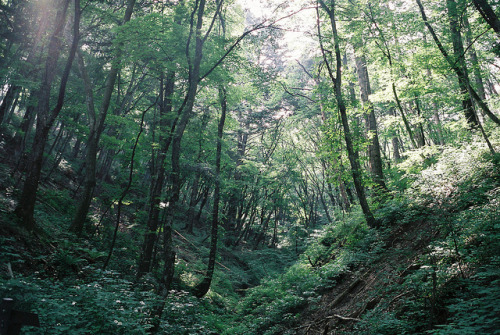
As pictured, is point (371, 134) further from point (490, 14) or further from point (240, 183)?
point (240, 183)

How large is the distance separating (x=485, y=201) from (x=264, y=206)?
18.9 m

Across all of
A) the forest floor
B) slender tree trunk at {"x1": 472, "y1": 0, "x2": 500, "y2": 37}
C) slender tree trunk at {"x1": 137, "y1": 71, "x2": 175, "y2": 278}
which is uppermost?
slender tree trunk at {"x1": 472, "y1": 0, "x2": 500, "y2": 37}

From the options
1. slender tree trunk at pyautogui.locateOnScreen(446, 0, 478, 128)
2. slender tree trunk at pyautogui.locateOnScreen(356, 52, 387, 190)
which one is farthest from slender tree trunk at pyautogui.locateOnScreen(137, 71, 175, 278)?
slender tree trunk at pyautogui.locateOnScreen(446, 0, 478, 128)

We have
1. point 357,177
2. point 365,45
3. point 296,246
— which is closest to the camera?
point 357,177

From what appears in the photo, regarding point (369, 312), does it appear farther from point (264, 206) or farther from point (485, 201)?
point (264, 206)

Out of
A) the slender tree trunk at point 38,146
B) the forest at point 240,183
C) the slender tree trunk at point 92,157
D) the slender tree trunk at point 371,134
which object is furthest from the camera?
the slender tree trunk at point 371,134

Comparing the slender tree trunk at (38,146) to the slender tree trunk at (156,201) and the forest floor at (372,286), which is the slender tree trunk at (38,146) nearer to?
the slender tree trunk at (156,201)

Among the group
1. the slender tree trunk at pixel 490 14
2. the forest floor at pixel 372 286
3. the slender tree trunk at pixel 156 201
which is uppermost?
the slender tree trunk at pixel 490 14

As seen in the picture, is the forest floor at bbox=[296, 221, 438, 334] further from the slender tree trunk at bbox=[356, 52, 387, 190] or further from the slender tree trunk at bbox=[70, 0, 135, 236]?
the slender tree trunk at bbox=[70, 0, 135, 236]

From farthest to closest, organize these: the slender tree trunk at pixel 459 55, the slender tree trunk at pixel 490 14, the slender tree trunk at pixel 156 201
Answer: the slender tree trunk at pixel 156 201, the slender tree trunk at pixel 459 55, the slender tree trunk at pixel 490 14

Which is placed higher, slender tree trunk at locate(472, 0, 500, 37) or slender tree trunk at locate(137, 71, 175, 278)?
slender tree trunk at locate(472, 0, 500, 37)

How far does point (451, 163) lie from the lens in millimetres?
7961

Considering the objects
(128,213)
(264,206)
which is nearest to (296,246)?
(264,206)

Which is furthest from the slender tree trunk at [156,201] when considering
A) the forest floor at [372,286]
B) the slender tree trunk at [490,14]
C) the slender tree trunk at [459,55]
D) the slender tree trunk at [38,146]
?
the slender tree trunk at [459,55]
